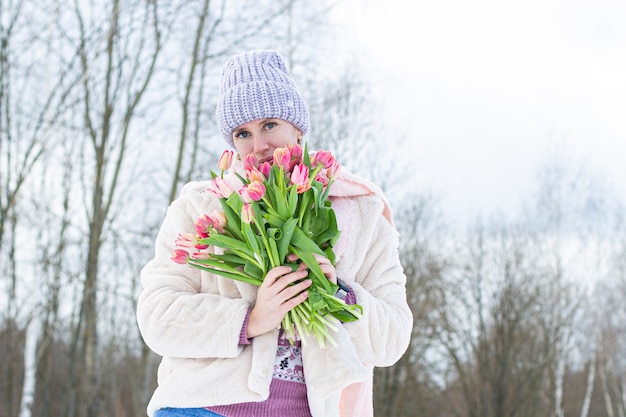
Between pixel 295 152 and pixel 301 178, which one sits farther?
pixel 295 152

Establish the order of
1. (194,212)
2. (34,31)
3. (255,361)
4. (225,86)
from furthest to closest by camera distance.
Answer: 1. (34,31)
2. (225,86)
3. (194,212)
4. (255,361)

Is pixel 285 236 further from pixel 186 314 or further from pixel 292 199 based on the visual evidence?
pixel 186 314

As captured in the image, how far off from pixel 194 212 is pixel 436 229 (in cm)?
1431

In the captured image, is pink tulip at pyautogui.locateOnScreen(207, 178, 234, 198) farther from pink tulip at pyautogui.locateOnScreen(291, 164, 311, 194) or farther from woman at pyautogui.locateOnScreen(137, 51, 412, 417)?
pink tulip at pyautogui.locateOnScreen(291, 164, 311, 194)

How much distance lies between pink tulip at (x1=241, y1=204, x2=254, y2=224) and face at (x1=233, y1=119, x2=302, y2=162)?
1.00ft

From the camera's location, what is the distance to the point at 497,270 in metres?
16.8

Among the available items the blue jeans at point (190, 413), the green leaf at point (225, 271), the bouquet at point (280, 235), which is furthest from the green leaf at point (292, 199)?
the blue jeans at point (190, 413)

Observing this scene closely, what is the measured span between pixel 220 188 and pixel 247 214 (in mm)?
175

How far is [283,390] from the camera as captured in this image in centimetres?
176

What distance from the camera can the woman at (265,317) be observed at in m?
1.69

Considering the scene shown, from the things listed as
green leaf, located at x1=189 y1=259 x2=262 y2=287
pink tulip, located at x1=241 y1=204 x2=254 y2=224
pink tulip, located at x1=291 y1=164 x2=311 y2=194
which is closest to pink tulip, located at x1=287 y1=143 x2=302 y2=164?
pink tulip, located at x1=291 y1=164 x2=311 y2=194

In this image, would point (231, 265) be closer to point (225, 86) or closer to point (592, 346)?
point (225, 86)

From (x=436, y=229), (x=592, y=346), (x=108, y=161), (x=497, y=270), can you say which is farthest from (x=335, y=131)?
(x=592, y=346)

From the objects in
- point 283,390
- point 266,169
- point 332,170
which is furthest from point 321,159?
point 283,390
